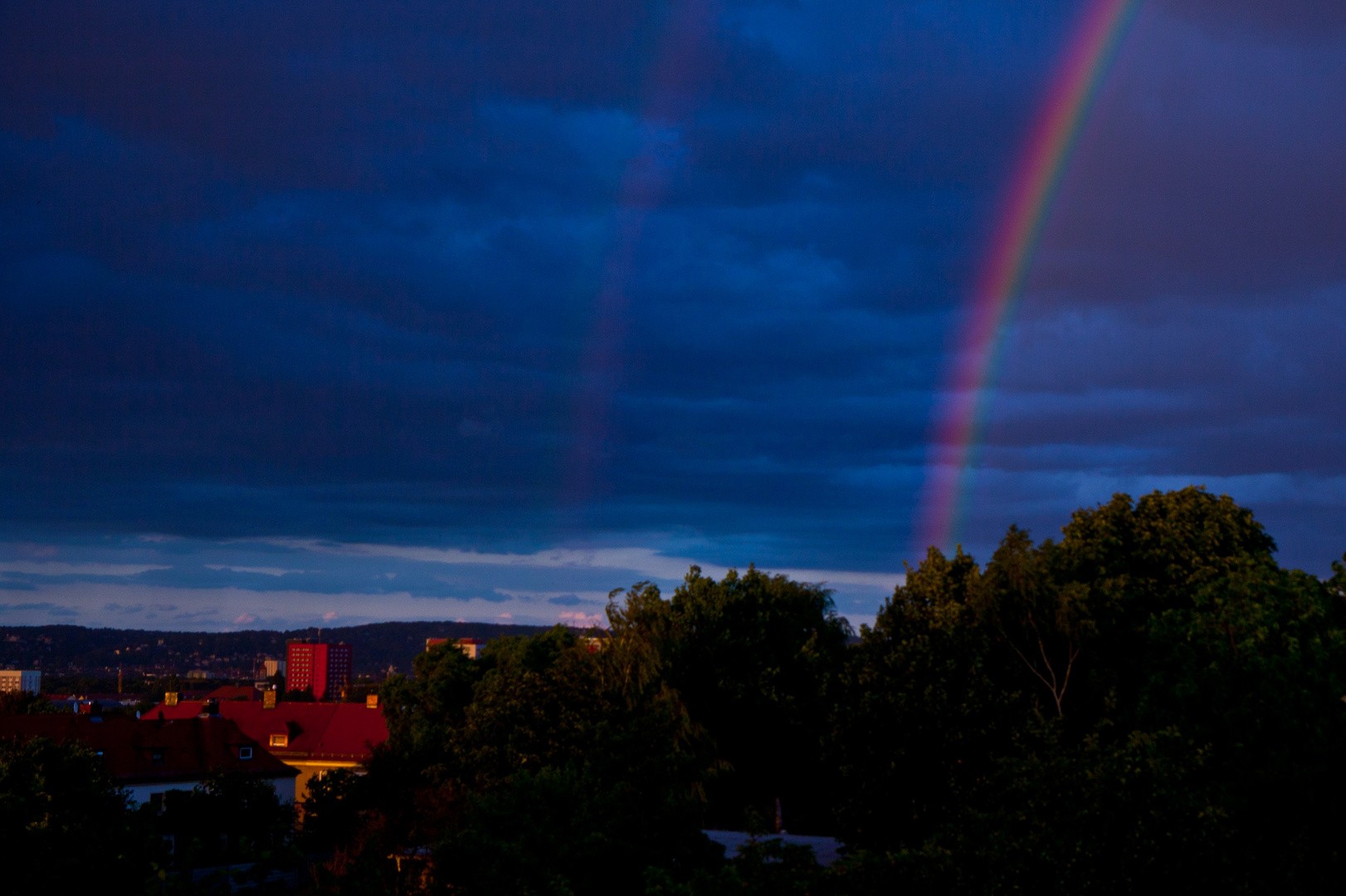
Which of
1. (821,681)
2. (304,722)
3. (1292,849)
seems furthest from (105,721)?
(1292,849)

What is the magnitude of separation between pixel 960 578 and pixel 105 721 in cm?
6077

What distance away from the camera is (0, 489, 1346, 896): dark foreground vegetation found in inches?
694

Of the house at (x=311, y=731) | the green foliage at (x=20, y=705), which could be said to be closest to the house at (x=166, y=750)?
the green foliage at (x=20, y=705)

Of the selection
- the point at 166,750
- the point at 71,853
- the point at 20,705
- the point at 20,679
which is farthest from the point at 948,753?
the point at 20,679

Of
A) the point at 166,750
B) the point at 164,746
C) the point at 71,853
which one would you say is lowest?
the point at 166,750

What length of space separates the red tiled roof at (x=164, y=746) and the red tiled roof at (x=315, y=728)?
9.97 m

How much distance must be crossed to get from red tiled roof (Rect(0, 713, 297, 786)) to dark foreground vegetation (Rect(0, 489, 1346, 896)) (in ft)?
49.2

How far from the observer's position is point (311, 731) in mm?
92562

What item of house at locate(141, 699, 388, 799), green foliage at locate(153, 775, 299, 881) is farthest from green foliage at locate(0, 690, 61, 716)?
green foliage at locate(153, 775, 299, 881)

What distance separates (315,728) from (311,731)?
0.47m

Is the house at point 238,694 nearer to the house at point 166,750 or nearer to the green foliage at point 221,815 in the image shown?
the house at point 166,750

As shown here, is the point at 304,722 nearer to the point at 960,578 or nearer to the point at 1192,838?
the point at 960,578

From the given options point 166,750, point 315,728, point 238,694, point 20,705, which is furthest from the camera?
point 238,694

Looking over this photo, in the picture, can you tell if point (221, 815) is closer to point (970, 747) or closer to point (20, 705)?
point (20, 705)
